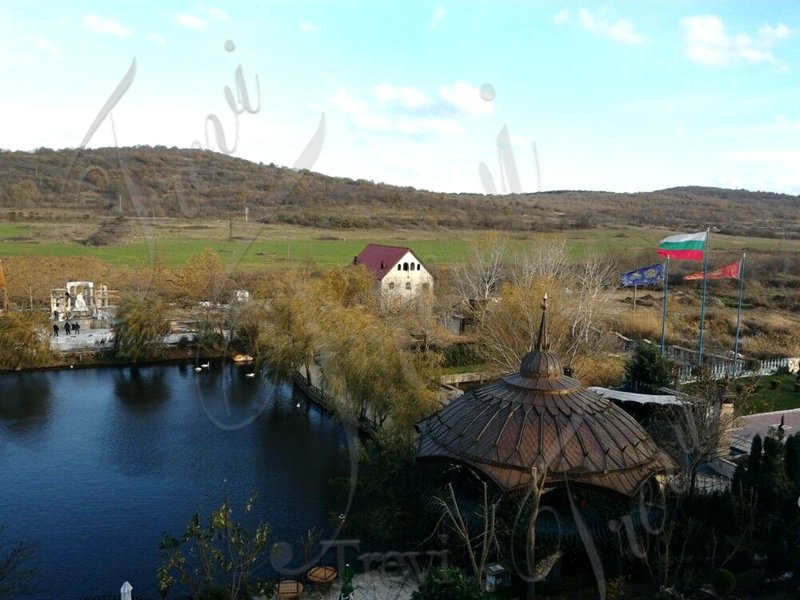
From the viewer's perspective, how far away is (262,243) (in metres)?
76.6

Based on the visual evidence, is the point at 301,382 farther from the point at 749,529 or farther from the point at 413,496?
the point at 749,529

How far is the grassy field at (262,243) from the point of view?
205ft

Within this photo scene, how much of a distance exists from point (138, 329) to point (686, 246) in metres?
26.9

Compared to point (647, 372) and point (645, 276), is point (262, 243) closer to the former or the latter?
point (645, 276)

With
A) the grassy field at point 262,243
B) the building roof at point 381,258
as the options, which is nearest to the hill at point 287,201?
the grassy field at point 262,243

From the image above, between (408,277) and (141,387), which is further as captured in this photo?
(408,277)

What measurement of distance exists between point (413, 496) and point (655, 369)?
43.0 ft

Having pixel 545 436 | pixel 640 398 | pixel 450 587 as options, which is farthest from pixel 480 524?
pixel 640 398

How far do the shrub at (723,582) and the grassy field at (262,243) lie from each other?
44.2m

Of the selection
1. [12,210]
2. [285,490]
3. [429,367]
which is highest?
[12,210]

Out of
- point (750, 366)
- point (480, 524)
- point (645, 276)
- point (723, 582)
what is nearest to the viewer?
point (723, 582)

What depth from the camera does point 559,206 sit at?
107375 millimetres

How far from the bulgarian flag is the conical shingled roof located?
51.0 feet

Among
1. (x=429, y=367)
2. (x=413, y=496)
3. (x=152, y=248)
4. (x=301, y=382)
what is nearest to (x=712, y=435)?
(x=413, y=496)
